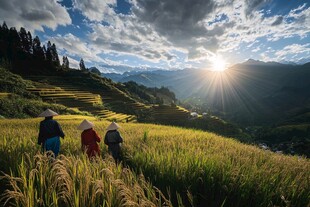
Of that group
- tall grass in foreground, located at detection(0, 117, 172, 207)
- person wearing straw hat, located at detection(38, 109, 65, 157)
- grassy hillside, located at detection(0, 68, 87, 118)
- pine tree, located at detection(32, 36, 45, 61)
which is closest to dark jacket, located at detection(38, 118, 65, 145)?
person wearing straw hat, located at detection(38, 109, 65, 157)

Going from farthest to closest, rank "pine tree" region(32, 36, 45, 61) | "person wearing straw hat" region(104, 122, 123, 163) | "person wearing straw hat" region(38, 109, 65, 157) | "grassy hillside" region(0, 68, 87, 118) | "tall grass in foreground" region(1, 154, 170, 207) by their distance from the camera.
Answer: "pine tree" region(32, 36, 45, 61) < "grassy hillside" region(0, 68, 87, 118) < "person wearing straw hat" region(104, 122, 123, 163) < "person wearing straw hat" region(38, 109, 65, 157) < "tall grass in foreground" region(1, 154, 170, 207)

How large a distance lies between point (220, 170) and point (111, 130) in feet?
17.7

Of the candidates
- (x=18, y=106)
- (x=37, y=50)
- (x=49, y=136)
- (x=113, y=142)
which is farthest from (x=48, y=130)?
(x=37, y=50)

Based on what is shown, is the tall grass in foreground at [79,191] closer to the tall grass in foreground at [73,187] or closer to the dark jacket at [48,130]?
the tall grass in foreground at [73,187]

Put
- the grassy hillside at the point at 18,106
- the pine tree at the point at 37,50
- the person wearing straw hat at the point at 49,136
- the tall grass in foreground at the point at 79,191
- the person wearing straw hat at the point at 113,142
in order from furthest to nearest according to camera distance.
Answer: the pine tree at the point at 37,50 → the grassy hillside at the point at 18,106 → the person wearing straw hat at the point at 113,142 → the person wearing straw hat at the point at 49,136 → the tall grass in foreground at the point at 79,191

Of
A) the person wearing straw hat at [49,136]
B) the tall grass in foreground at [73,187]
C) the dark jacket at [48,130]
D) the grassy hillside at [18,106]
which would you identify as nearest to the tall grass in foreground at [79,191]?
the tall grass in foreground at [73,187]

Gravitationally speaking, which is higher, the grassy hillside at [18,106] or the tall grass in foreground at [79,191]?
the tall grass in foreground at [79,191]

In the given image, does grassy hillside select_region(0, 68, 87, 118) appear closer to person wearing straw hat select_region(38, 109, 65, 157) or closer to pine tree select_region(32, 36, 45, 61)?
person wearing straw hat select_region(38, 109, 65, 157)

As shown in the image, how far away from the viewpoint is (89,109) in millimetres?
54969

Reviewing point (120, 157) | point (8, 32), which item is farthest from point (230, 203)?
point (8, 32)

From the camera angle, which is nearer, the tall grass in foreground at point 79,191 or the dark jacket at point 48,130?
the tall grass in foreground at point 79,191

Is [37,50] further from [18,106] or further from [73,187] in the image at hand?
[73,187]

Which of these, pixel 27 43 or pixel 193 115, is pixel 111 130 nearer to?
pixel 193 115

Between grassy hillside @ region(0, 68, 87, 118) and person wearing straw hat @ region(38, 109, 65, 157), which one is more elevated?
person wearing straw hat @ region(38, 109, 65, 157)
